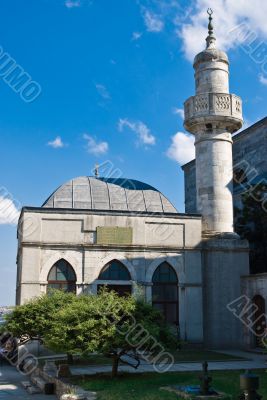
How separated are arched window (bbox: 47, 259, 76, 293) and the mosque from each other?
0.16ft

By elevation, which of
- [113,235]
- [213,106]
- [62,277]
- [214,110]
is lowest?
[62,277]

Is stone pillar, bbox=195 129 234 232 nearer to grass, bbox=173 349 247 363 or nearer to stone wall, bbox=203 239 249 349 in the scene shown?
stone wall, bbox=203 239 249 349

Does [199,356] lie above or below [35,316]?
below

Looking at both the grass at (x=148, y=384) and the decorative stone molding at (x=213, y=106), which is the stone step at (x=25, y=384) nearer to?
the grass at (x=148, y=384)

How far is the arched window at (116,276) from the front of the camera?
1054 inches

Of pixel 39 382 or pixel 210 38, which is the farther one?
pixel 210 38

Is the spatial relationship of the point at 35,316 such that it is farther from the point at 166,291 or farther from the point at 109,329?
the point at 166,291

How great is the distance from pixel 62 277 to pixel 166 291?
532 cm

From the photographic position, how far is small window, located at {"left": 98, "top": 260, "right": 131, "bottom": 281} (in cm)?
2687

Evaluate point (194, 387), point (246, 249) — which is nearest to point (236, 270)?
point (246, 249)

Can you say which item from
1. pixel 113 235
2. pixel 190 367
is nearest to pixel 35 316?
pixel 190 367

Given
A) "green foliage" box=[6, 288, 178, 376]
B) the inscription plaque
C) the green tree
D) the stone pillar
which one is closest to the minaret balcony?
the stone pillar

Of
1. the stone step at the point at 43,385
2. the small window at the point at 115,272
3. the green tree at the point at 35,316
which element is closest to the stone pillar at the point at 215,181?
the small window at the point at 115,272

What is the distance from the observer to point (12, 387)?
18531 millimetres
